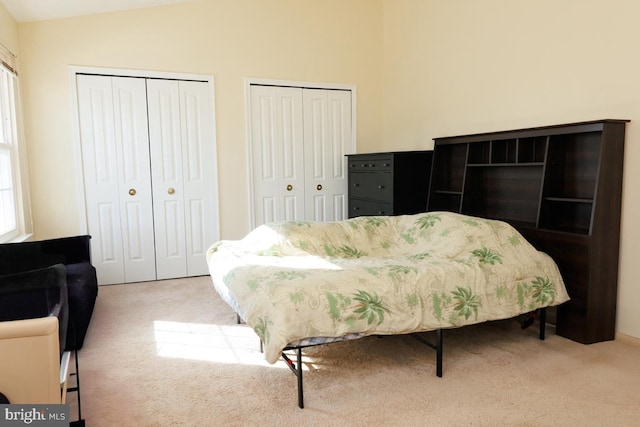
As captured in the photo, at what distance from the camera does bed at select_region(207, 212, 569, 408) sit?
2.27 m

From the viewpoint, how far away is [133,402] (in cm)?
231

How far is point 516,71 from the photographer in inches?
147

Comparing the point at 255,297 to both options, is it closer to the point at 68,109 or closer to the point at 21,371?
the point at 21,371

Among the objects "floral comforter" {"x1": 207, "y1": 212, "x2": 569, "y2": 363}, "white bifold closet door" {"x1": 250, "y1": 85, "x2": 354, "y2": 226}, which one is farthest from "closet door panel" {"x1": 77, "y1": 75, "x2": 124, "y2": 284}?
"floral comforter" {"x1": 207, "y1": 212, "x2": 569, "y2": 363}

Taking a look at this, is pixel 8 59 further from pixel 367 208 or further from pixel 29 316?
pixel 367 208

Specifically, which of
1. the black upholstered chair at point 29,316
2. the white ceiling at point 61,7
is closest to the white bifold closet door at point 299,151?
the white ceiling at point 61,7

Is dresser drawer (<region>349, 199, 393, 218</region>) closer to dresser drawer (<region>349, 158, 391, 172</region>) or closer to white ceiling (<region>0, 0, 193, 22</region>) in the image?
dresser drawer (<region>349, 158, 391, 172</region>)

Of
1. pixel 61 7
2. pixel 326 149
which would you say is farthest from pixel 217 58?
pixel 326 149

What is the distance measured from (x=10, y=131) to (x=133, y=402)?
2852mm

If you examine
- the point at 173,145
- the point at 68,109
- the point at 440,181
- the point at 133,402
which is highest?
the point at 68,109

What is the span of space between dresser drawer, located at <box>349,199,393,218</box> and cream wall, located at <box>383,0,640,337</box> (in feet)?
2.73

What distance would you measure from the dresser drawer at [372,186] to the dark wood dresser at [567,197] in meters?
0.66

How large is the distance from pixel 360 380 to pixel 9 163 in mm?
3382

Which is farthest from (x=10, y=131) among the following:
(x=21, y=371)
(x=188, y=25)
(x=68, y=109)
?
(x=21, y=371)
